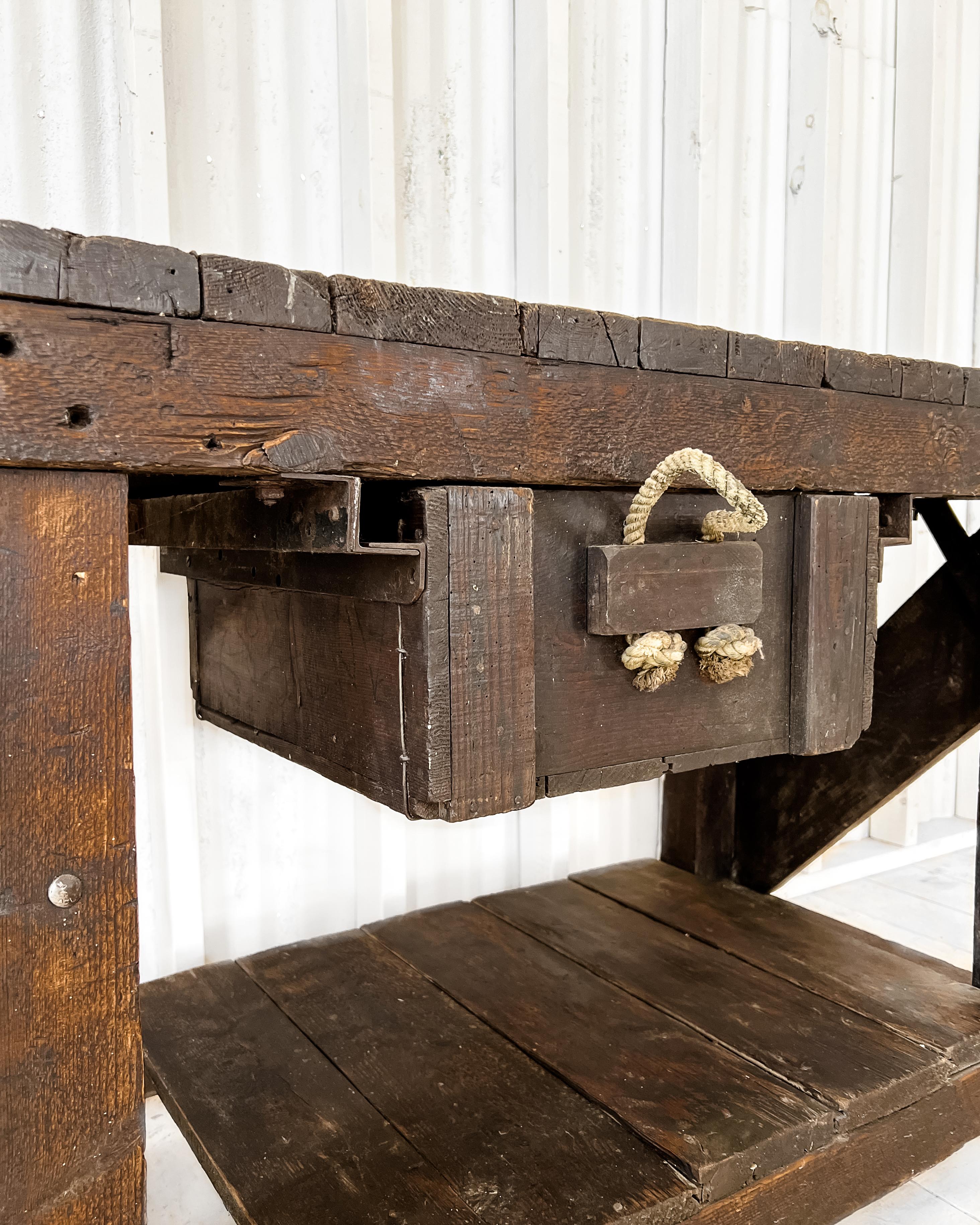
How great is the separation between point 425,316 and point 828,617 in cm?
50

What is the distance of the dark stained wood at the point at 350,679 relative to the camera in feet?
2.34

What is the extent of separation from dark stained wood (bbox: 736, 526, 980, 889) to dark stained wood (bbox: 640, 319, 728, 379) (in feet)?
2.26

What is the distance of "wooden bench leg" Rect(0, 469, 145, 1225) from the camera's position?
1.82 ft

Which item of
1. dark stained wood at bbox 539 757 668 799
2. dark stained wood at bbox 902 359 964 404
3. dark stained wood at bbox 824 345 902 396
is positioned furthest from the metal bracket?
dark stained wood at bbox 902 359 964 404

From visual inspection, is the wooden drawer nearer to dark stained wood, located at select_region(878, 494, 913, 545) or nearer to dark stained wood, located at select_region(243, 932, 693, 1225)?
dark stained wood, located at select_region(878, 494, 913, 545)

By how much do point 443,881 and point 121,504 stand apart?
3.91 feet

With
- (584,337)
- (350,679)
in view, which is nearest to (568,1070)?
(350,679)

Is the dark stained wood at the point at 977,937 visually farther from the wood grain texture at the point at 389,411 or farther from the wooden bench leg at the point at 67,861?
the wooden bench leg at the point at 67,861

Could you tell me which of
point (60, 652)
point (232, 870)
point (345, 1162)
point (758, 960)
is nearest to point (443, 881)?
point (232, 870)

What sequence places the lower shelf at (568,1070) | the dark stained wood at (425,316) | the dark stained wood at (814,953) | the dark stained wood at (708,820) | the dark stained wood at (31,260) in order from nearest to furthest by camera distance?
the dark stained wood at (31,260)
the dark stained wood at (425,316)
the lower shelf at (568,1070)
the dark stained wood at (814,953)
the dark stained wood at (708,820)

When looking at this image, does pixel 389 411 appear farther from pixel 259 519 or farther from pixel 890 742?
pixel 890 742

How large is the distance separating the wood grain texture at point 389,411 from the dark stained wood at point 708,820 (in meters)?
0.83

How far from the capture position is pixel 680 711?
88 cm

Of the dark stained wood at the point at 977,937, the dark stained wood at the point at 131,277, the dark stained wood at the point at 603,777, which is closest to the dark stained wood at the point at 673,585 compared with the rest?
the dark stained wood at the point at 603,777
